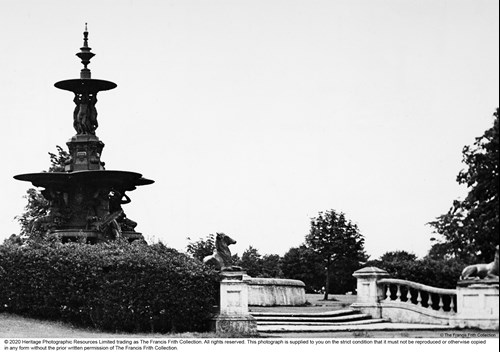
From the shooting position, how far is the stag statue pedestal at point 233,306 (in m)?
25.0

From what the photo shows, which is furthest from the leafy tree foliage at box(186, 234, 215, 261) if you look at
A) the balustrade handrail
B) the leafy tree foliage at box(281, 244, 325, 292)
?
the balustrade handrail

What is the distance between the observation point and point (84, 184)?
3162 centimetres

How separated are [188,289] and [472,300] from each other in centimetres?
702

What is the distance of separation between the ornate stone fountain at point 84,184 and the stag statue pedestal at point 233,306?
6851mm

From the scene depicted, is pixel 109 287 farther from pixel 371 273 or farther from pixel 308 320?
pixel 371 273

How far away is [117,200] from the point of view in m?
32.9

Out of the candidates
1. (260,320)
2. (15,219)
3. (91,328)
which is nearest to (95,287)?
(91,328)

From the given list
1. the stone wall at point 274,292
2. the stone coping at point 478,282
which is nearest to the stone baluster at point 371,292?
the stone wall at point 274,292

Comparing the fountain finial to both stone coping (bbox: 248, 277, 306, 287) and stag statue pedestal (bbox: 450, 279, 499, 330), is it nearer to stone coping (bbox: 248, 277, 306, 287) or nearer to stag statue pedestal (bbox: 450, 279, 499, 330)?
stone coping (bbox: 248, 277, 306, 287)

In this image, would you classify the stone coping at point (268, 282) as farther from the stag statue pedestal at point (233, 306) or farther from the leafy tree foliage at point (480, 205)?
the leafy tree foliage at point (480, 205)

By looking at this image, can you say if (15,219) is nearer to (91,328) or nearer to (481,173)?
(91,328)

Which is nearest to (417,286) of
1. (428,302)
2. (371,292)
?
(428,302)

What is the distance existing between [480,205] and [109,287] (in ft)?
31.4

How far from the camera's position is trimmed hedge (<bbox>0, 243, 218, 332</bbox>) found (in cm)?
2541
